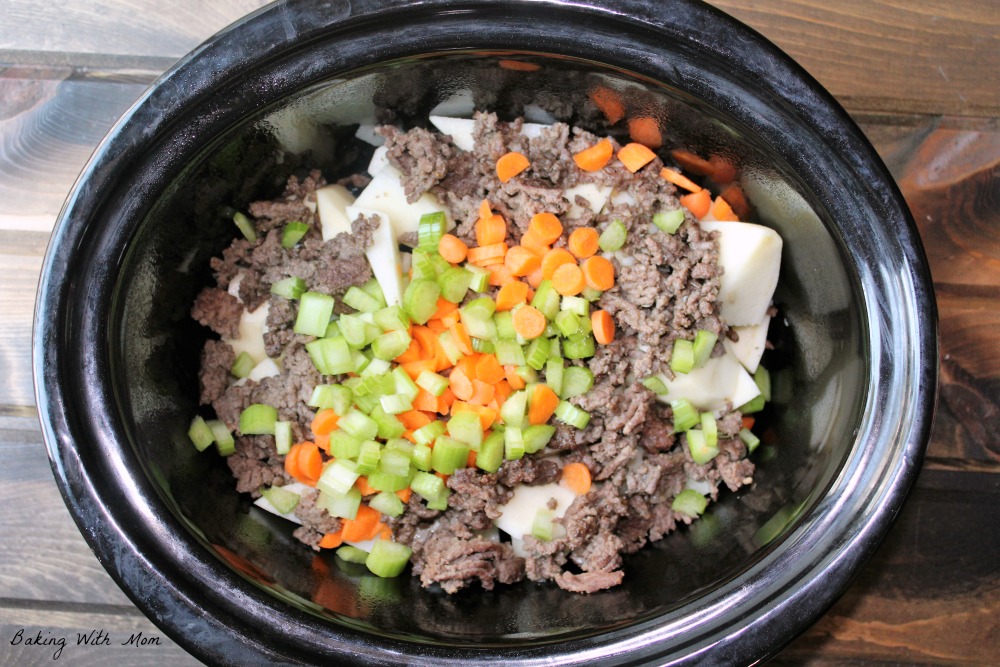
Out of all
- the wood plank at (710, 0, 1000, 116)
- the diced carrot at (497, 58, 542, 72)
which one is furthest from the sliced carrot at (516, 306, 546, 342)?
the wood plank at (710, 0, 1000, 116)

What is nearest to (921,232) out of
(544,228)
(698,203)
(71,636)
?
(698,203)

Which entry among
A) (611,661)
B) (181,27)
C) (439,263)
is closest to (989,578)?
(611,661)

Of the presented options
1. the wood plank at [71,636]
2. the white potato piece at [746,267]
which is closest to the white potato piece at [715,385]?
the white potato piece at [746,267]

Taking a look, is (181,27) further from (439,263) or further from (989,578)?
(989,578)

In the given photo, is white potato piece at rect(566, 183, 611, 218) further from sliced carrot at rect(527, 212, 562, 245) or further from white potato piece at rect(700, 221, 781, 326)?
white potato piece at rect(700, 221, 781, 326)

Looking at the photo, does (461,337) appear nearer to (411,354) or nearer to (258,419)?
(411,354)

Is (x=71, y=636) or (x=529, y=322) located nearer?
(x=529, y=322)
